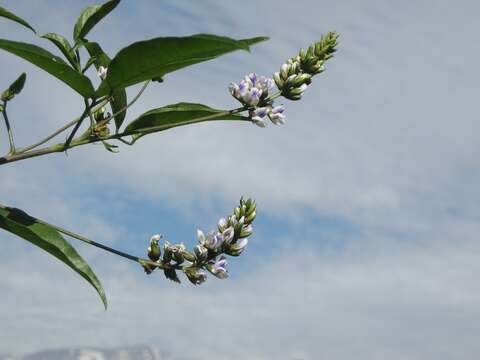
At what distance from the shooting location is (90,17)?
3936 mm

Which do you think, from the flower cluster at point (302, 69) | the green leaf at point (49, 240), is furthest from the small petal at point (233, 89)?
the green leaf at point (49, 240)

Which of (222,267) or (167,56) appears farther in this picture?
(222,267)

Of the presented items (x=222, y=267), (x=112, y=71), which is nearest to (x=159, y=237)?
(x=222, y=267)

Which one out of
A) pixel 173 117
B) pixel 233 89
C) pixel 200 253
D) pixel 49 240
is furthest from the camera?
pixel 233 89

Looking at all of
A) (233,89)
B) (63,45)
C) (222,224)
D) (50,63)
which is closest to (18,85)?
(63,45)

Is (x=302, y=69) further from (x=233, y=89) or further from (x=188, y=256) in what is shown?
(x=188, y=256)

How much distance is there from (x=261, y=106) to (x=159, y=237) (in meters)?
1.16

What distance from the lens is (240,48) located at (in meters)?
2.81

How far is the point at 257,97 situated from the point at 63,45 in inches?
53.8

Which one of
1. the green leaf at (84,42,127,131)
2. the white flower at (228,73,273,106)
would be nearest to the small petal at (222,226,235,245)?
the white flower at (228,73,273,106)

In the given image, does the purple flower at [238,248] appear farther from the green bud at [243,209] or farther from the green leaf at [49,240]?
the green leaf at [49,240]

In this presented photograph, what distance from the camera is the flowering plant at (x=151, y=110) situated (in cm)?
315

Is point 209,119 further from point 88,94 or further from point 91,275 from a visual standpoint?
point 91,275

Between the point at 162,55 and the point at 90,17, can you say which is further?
the point at 90,17
